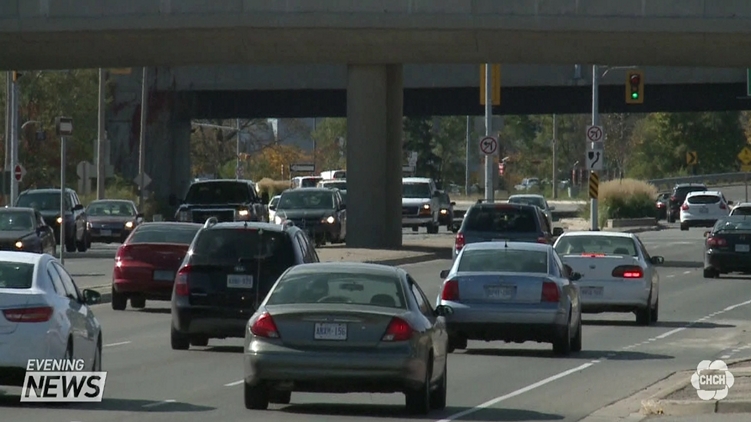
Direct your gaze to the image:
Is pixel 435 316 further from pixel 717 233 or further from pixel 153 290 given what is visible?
pixel 717 233

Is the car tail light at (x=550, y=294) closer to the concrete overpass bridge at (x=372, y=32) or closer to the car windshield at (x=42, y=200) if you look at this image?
the concrete overpass bridge at (x=372, y=32)

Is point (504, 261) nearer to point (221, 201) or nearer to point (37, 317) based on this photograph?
point (37, 317)

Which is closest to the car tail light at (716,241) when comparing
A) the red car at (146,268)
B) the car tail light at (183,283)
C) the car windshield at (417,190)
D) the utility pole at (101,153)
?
the red car at (146,268)

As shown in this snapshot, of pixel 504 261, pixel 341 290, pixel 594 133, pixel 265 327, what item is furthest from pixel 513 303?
pixel 594 133

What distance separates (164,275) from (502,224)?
7.42m

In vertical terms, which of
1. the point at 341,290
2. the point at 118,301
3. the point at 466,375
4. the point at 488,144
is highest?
the point at 488,144

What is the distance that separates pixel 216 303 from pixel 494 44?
78.9ft

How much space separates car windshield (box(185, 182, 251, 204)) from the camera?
48.2 metres

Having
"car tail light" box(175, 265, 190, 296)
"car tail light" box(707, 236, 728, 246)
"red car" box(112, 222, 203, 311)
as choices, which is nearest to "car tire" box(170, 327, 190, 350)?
"car tail light" box(175, 265, 190, 296)

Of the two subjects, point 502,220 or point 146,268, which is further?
point 502,220

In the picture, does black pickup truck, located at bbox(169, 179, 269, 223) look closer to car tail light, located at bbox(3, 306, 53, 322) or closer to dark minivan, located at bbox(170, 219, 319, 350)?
dark minivan, located at bbox(170, 219, 319, 350)

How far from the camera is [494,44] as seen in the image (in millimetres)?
43969

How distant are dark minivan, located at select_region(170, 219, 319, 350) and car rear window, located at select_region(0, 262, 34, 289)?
5478 millimetres

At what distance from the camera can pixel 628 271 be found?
90.6ft
